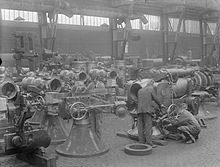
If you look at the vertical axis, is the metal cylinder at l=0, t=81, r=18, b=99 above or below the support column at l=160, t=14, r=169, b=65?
below

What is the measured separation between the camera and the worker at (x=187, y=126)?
5.61 meters

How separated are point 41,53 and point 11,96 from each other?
633cm

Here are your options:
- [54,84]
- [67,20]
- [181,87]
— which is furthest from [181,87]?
[67,20]

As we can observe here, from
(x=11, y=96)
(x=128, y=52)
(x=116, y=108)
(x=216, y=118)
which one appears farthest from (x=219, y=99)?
(x=128, y=52)

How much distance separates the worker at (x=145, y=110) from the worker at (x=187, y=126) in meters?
0.56

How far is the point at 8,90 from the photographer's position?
4.86m

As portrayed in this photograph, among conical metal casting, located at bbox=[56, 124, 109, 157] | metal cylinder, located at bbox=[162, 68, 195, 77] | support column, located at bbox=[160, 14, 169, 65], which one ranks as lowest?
conical metal casting, located at bbox=[56, 124, 109, 157]

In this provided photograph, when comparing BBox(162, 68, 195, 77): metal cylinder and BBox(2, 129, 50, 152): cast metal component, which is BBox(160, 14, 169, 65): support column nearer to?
→ BBox(162, 68, 195, 77): metal cylinder

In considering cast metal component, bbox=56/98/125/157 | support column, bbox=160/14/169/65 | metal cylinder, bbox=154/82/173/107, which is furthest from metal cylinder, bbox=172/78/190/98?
support column, bbox=160/14/169/65

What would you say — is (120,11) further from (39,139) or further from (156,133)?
(39,139)

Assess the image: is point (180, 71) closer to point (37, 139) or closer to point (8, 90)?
point (8, 90)

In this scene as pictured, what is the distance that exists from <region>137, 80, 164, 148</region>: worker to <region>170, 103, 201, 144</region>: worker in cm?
56

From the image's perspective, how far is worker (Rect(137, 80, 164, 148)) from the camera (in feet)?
17.3

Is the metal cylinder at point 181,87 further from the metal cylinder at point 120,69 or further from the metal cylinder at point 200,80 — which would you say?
the metal cylinder at point 120,69
